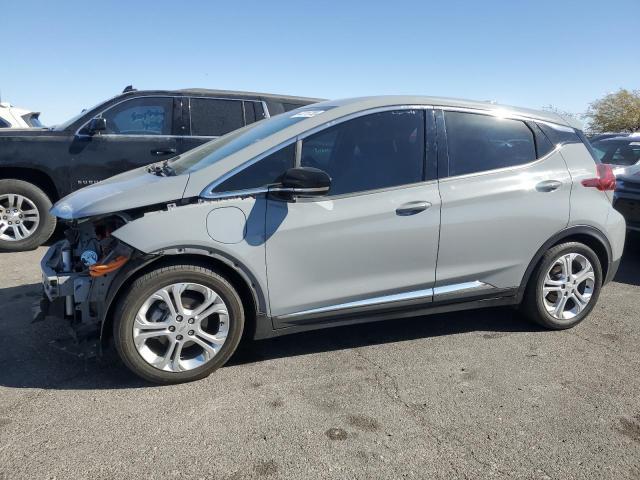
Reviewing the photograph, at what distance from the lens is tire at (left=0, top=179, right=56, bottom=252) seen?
19.2ft

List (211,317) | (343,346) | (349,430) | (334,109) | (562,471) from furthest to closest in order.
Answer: (343,346) → (334,109) → (211,317) → (349,430) → (562,471)

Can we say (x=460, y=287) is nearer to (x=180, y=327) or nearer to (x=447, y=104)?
(x=447, y=104)

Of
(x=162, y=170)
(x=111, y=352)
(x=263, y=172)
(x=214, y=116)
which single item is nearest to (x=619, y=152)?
(x=214, y=116)

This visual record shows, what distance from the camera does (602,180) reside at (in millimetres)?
3979

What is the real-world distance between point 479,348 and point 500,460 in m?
1.34

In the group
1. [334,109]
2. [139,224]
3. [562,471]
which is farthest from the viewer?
[334,109]

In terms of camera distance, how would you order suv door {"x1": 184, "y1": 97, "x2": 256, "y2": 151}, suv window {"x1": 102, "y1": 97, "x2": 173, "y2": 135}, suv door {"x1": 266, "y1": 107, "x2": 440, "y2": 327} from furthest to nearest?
Answer: suv door {"x1": 184, "y1": 97, "x2": 256, "y2": 151}, suv window {"x1": 102, "y1": 97, "x2": 173, "y2": 135}, suv door {"x1": 266, "y1": 107, "x2": 440, "y2": 327}

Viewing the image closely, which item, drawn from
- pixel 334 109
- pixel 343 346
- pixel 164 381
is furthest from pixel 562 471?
pixel 334 109

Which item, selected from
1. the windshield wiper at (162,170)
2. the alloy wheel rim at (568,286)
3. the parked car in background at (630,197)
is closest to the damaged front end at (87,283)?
the windshield wiper at (162,170)

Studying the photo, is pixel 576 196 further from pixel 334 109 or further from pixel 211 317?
pixel 211 317

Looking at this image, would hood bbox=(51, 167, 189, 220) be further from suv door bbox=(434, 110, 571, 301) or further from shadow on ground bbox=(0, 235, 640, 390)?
suv door bbox=(434, 110, 571, 301)

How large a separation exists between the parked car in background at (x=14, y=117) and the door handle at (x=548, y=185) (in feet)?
27.2

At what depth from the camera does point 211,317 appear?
3.17 m

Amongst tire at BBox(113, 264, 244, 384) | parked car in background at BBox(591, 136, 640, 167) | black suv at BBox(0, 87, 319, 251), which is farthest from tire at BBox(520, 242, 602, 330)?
parked car in background at BBox(591, 136, 640, 167)
